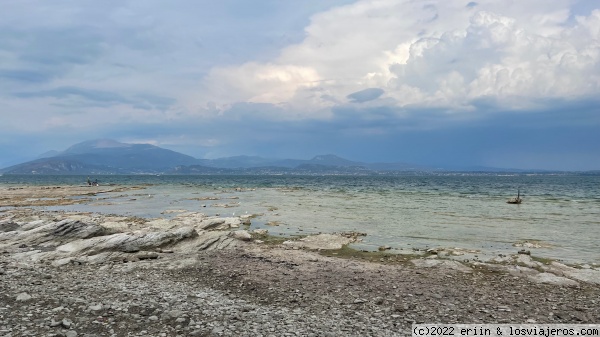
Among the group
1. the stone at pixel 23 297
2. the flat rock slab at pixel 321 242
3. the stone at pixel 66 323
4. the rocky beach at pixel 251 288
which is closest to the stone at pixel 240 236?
the rocky beach at pixel 251 288

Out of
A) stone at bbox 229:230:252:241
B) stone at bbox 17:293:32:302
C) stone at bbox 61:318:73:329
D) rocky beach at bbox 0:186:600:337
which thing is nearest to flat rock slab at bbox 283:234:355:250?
rocky beach at bbox 0:186:600:337

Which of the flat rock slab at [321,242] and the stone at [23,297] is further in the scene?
the flat rock slab at [321,242]

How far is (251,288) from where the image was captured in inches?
583

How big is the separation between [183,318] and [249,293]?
3446 millimetres

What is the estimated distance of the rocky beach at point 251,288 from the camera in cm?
1111

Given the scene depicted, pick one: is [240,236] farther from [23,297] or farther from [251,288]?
[23,297]

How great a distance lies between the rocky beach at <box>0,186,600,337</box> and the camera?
11109 mm

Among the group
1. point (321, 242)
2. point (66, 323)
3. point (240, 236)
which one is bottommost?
point (321, 242)

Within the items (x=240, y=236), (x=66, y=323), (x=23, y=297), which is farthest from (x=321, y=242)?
(x=66, y=323)

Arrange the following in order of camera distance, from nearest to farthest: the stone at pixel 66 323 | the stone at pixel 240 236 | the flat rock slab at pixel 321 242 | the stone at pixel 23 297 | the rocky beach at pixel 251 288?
1. the stone at pixel 66 323
2. the rocky beach at pixel 251 288
3. the stone at pixel 23 297
4. the flat rock slab at pixel 321 242
5. the stone at pixel 240 236

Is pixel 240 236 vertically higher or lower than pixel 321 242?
higher

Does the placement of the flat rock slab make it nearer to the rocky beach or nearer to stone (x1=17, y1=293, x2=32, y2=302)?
the rocky beach

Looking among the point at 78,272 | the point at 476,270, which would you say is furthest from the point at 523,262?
the point at 78,272

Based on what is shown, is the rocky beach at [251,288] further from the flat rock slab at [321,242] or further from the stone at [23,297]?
the flat rock slab at [321,242]
